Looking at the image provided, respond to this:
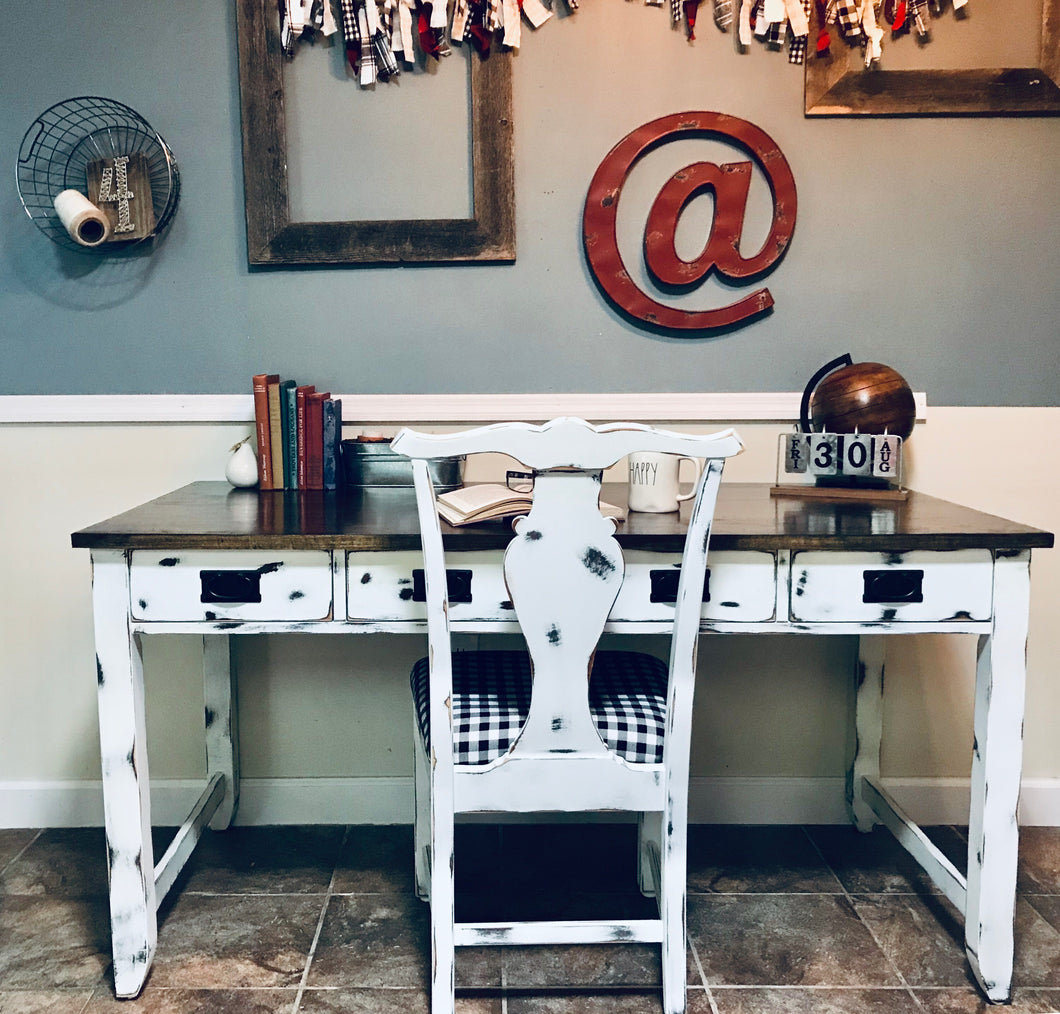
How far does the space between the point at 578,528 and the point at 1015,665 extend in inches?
30.8

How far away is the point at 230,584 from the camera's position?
1572 mm

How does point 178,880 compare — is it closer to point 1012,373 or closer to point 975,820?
point 975,820

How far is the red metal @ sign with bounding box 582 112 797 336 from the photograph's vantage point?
2.10 meters

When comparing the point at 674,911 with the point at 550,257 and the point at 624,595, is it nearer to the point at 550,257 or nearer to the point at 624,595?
the point at 624,595

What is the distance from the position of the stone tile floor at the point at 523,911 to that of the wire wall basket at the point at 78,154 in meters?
1.38

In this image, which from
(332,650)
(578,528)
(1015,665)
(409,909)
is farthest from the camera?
(332,650)

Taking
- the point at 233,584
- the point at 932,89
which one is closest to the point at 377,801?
the point at 233,584

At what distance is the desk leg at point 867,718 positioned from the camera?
7.32ft

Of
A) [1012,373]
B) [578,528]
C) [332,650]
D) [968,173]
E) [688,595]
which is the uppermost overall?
[968,173]

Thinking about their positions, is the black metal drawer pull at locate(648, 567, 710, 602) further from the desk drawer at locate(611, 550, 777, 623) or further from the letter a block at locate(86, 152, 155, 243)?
the letter a block at locate(86, 152, 155, 243)

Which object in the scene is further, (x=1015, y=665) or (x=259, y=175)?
(x=259, y=175)

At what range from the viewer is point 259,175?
6.94 feet

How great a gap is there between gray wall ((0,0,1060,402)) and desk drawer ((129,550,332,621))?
2.38ft

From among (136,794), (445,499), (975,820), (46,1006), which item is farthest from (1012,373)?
(46,1006)
